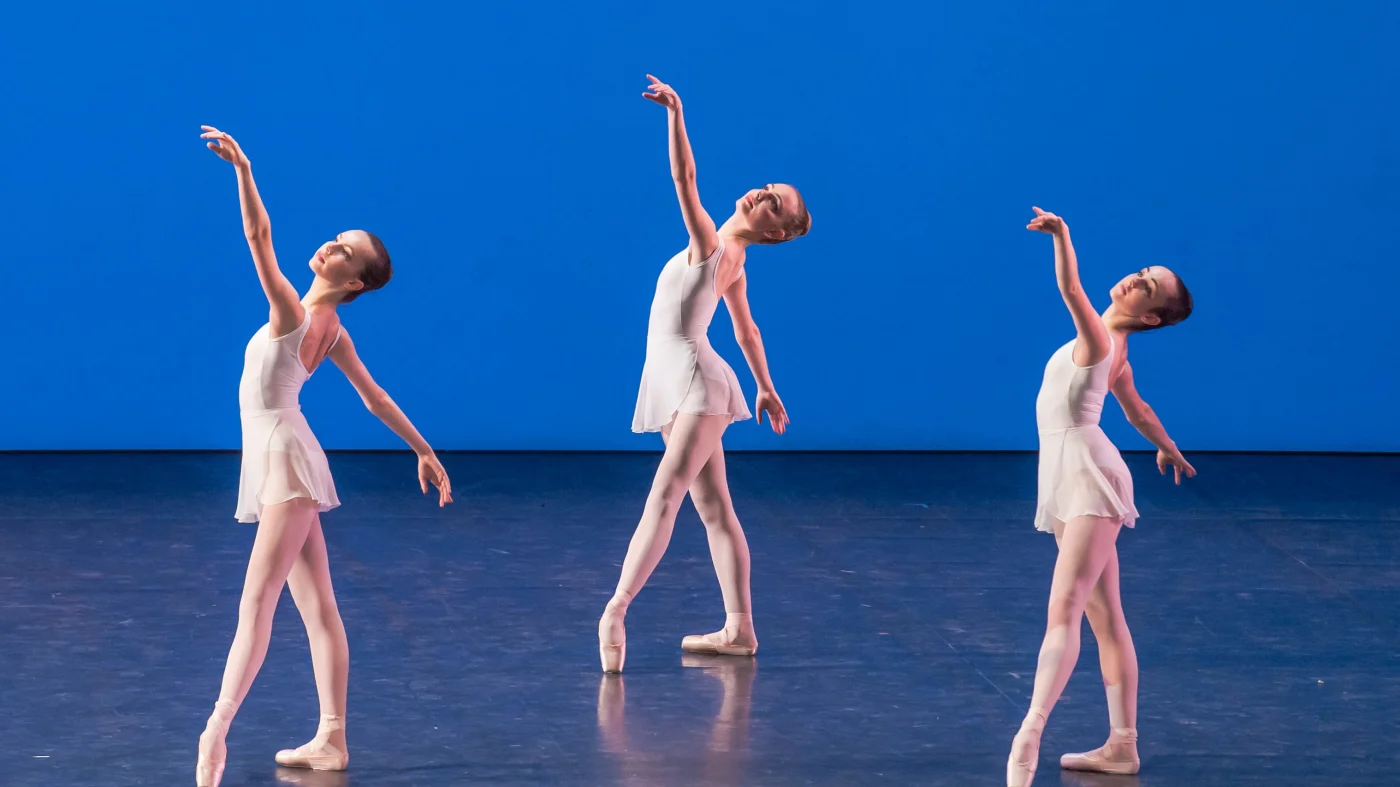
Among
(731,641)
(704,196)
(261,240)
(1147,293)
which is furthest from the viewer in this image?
(704,196)

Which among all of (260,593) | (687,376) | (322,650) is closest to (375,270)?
(260,593)

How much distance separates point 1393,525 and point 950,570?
2.15 meters

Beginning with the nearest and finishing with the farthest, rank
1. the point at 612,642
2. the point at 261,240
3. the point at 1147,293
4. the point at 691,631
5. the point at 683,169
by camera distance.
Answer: the point at 261,240, the point at 1147,293, the point at 683,169, the point at 612,642, the point at 691,631

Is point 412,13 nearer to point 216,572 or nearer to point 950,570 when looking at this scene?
point 216,572

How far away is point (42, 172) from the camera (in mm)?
7500

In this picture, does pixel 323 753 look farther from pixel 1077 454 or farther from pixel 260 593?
pixel 1077 454

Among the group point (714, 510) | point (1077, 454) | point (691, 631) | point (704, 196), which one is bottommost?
point (691, 631)

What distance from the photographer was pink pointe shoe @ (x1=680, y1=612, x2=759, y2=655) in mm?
4340

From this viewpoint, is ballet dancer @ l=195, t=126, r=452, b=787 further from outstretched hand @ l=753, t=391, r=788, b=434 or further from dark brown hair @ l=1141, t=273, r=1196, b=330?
dark brown hair @ l=1141, t=273, r=1196, b=330

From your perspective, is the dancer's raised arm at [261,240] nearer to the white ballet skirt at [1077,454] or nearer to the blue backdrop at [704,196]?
the white ballet skirt at [1077,454]

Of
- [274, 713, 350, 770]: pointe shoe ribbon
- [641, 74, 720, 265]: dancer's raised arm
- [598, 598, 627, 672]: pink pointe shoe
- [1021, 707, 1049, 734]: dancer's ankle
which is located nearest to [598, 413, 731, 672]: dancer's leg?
[598, 598, 627, 672]: pink pointe shoe

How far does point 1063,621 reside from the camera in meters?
3.20

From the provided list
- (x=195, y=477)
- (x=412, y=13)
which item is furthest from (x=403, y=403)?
(x=412, y=13)

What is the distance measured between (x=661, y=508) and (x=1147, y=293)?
54.9 inches
